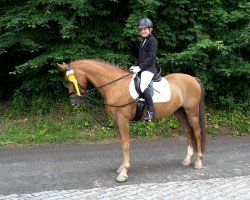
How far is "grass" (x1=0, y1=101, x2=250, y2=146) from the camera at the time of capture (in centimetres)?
1018

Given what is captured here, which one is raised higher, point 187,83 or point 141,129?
point 187,83

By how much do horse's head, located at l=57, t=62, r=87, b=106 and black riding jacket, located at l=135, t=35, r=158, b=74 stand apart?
1.14 m

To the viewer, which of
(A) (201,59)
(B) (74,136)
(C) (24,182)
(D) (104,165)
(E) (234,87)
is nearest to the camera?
(C) (24,182)

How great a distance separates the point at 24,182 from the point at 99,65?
2556 mm

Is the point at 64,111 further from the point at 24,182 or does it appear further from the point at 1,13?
the point at 24,182

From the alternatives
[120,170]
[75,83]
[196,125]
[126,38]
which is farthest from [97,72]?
[126,38]

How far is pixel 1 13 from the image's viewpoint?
10867 millimetres

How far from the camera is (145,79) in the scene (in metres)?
7.04

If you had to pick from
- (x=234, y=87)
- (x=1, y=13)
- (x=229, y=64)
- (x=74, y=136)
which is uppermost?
(x=1, y=13)

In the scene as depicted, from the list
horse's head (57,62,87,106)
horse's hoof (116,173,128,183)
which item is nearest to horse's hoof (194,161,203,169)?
horse's hoof (116,173,128,183)

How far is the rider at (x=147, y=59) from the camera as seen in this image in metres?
6.96

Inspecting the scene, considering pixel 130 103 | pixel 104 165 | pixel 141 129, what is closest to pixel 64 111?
pixel 141 129

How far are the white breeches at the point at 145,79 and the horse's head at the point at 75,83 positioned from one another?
109cm

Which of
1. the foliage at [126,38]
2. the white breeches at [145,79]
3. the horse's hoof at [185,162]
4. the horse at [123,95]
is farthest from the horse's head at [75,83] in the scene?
the foliage at [126,38]
